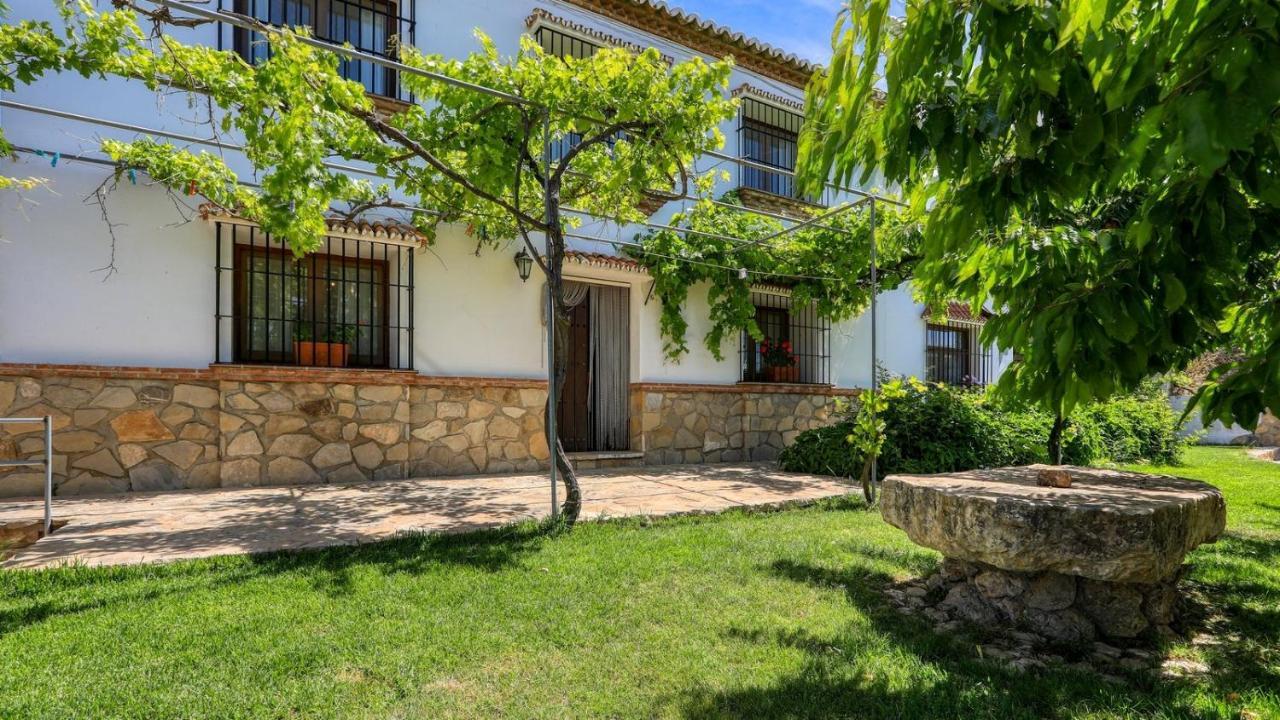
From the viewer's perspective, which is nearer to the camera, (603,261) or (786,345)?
(603,261)

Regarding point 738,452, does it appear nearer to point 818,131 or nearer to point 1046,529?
point 1046,529

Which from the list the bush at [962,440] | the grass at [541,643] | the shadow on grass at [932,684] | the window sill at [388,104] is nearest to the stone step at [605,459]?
the bush at [962,440]

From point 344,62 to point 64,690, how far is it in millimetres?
6638

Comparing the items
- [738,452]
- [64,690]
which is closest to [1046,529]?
[64,690]

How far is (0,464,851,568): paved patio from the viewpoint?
3.76m

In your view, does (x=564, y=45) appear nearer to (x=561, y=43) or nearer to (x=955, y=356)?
(x=561, y=43)

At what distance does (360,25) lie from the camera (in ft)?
23.3

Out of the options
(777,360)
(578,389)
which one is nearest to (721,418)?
(777,360)

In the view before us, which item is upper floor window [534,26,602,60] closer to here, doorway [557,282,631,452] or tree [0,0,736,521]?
tree [0,0,736,521]

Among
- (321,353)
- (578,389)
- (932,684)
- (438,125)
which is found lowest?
(932,684)

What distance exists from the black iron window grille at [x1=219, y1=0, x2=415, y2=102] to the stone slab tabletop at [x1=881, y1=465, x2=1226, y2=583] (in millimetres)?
6721

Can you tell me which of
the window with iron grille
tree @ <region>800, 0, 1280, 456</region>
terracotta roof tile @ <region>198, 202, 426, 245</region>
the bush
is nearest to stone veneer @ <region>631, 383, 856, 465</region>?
the bush

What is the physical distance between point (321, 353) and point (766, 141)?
287 inches

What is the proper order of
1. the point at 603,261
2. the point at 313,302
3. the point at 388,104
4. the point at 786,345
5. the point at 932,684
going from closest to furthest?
the point at 932,684 < the point at 313,302 < the point at 388,104 < the point at 603,261 < the point at 786,345
